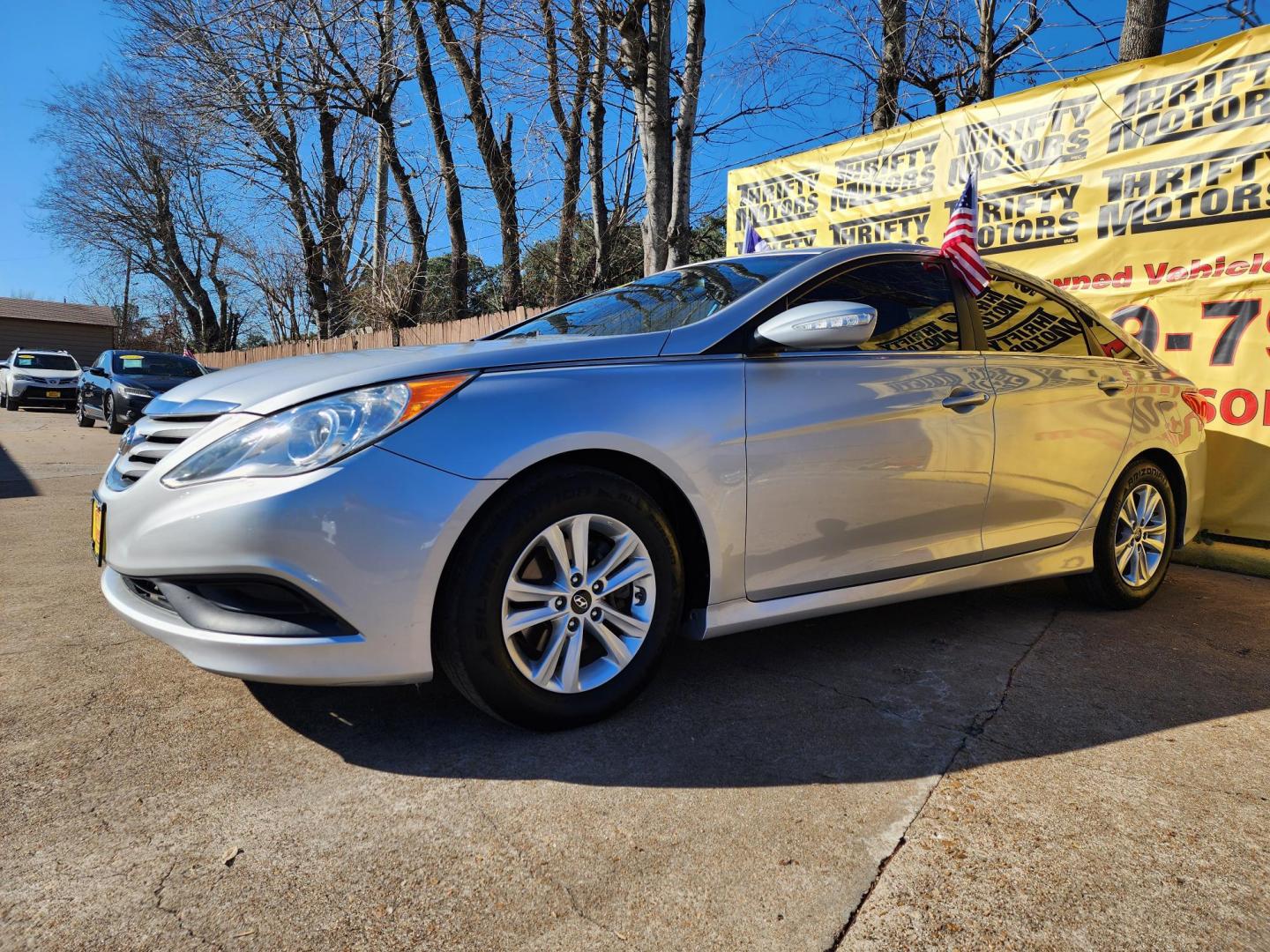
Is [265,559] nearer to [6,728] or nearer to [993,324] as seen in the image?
[6,728]

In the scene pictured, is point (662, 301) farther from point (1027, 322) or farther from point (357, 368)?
point (1027, 322)

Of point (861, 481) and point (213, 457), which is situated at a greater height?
point (213, 457)

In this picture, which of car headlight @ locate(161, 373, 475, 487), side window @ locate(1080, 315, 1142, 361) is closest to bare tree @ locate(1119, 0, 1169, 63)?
side window @ locate(1080, 315, 1142, 361)

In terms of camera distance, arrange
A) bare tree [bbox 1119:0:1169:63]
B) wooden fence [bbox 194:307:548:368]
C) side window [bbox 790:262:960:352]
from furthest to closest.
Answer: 1. wooden fence [bbox 194:307:548:368]
2. bare tree [bbox 1119:0:1169:63]
3. side window [bbox 790:262:960:352]

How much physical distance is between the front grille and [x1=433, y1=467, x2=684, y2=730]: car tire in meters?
0.90

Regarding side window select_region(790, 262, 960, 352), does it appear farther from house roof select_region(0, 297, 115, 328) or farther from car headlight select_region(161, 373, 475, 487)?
house roof select_region(0, 297, 115, 328)

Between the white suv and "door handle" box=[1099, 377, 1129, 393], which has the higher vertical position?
"door handle" box=[1099, 377, 1129, 393]

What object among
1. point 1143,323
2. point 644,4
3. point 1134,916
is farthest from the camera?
point 644,4

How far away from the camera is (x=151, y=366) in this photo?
13.3 metres

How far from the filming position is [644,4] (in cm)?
680

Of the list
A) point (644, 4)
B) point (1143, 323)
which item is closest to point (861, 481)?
point (1143, 323)

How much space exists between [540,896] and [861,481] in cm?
172

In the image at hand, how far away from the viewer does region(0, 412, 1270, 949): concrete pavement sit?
5.21 feet

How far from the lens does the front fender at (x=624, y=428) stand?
2.15 meters
